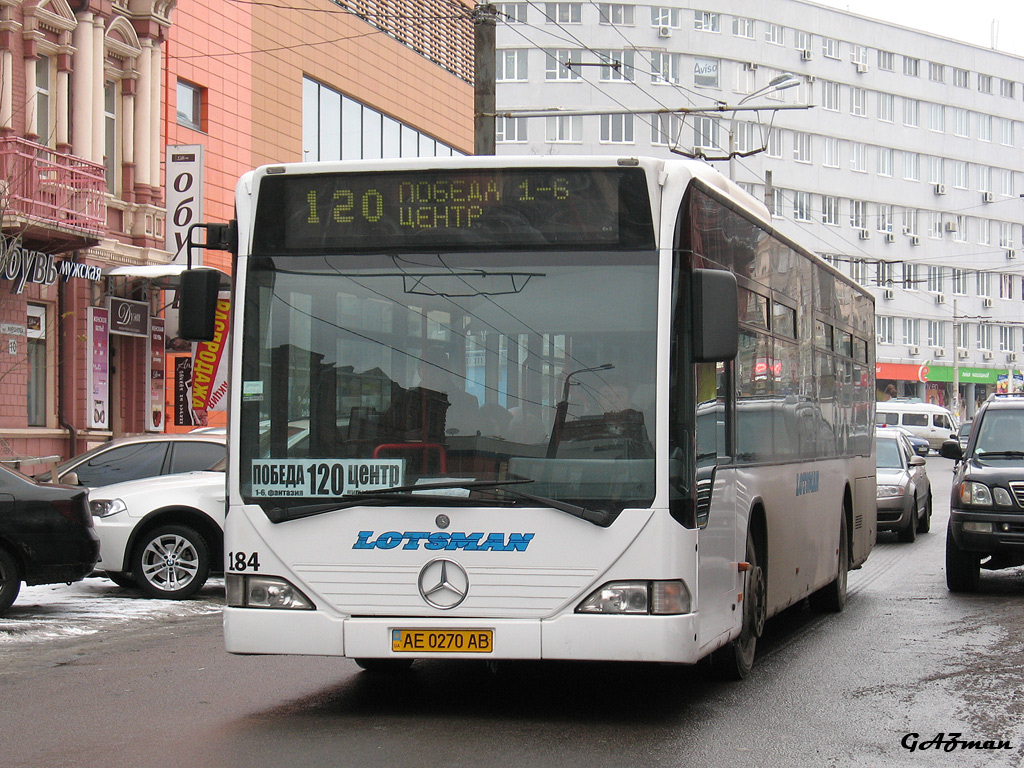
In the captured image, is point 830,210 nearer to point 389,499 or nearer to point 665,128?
point 665,128

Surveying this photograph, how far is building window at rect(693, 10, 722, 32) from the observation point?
7056 cm

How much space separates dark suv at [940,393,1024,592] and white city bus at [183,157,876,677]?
638 cm

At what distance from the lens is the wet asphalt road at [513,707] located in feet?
22.3

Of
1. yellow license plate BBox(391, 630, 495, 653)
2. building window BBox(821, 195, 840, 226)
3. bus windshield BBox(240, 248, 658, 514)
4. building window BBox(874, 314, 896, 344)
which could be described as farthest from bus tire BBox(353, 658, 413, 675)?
building window BBox(874, 314, 896, 344)

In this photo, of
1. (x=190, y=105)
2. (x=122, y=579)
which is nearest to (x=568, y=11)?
(x=190, y=105)

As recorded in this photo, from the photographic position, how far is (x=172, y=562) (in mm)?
13883

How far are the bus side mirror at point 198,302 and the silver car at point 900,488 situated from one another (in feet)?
46.5

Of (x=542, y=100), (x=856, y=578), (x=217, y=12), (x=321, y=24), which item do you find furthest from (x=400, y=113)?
(x=542, y=100)

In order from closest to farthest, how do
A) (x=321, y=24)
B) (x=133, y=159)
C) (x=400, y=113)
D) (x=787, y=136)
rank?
1. (x=133, y=159)
2. (x=321, y=24)
3. (x=400, y=113)
4. (x=787, y=136)

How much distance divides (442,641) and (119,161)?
20.6 meters

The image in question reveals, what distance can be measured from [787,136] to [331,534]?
68498mm

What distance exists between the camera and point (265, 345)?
750cm

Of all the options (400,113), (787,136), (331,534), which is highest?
(787,136)

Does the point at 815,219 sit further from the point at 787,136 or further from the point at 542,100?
the point at 542,100
